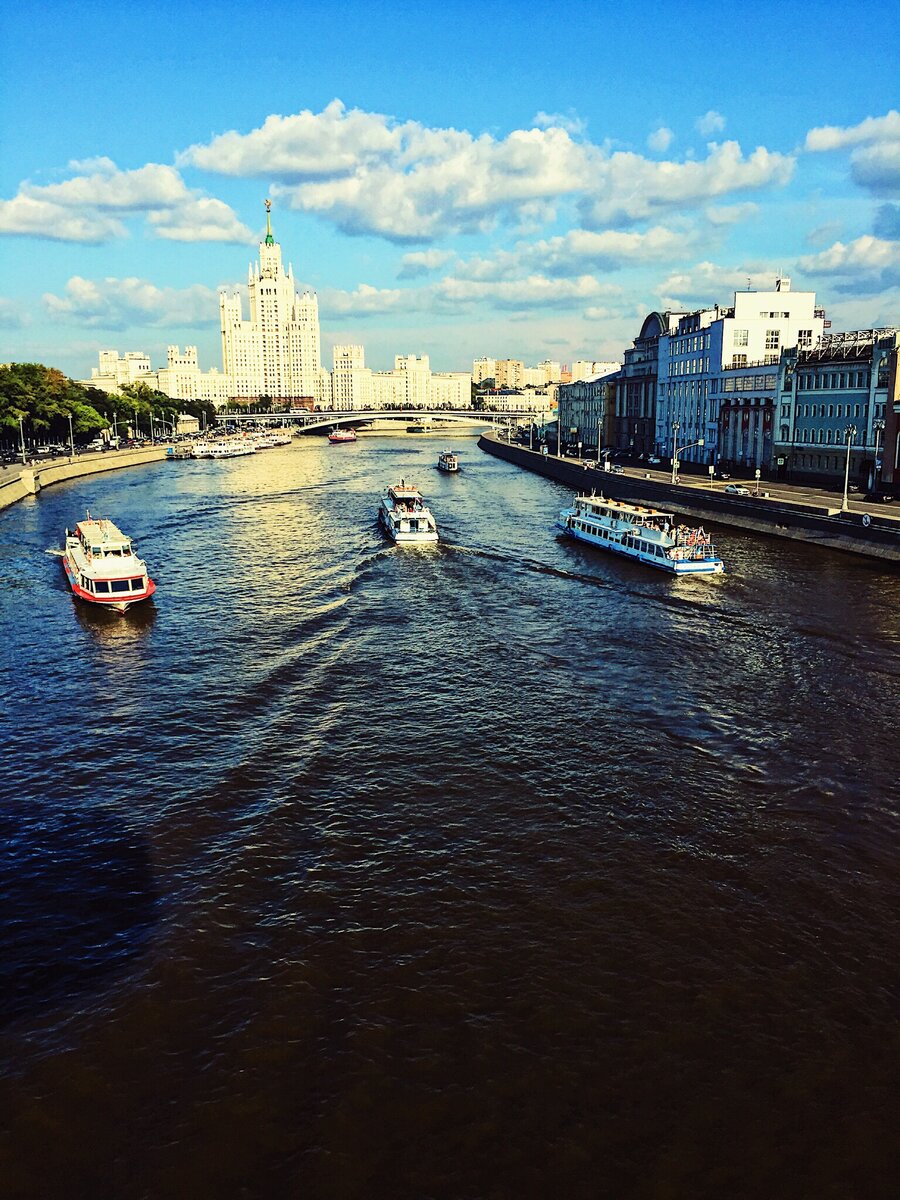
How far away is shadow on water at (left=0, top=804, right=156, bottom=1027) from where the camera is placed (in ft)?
59.9

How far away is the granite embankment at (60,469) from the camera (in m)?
95.4

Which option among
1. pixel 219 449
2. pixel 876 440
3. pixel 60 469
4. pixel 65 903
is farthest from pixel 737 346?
pixel 219 449

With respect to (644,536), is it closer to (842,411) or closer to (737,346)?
(842,411)

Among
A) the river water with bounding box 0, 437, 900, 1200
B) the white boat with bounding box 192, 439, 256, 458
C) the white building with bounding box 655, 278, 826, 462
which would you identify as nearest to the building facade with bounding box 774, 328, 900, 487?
the white building with bounding box 655, 278, 826, 462

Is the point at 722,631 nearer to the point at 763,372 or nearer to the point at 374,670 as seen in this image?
the point at 374,670

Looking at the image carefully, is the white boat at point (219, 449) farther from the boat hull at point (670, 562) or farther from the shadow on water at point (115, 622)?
the shadow on water at point (115, 622)

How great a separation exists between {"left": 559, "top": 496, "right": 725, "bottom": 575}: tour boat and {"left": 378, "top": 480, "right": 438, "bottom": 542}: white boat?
11.7 m

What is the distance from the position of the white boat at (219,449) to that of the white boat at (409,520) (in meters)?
109

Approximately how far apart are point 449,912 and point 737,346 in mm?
95121

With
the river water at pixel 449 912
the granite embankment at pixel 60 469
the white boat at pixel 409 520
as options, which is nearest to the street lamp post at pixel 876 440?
the white boat at pixel 409 520

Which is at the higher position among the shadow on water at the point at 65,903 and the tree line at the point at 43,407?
the tree line at the point at 43,407

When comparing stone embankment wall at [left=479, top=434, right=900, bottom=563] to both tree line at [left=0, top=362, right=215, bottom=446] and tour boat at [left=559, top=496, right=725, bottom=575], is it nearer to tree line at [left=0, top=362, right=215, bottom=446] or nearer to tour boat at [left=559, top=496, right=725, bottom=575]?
tour boat at [left=559, top=496, right=725, bottom=575]

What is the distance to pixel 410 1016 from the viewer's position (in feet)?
56.1

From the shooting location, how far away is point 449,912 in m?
20.3
